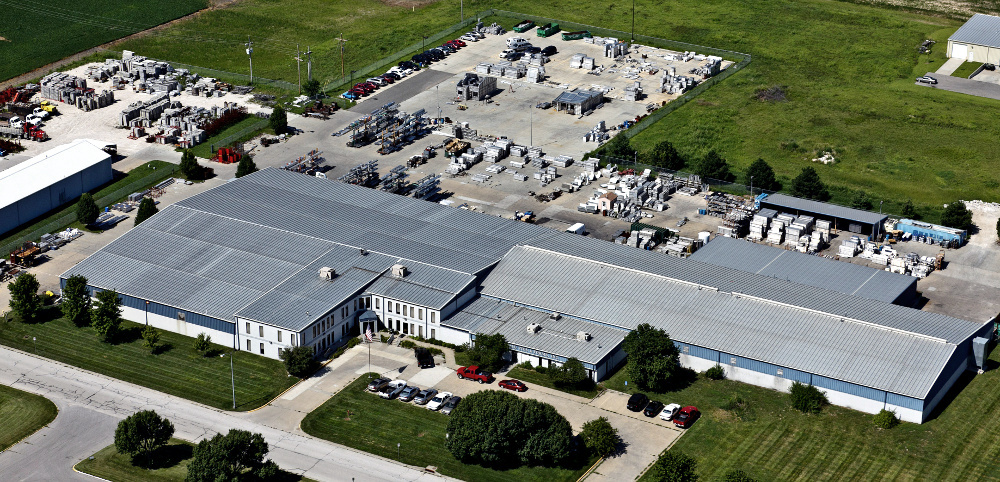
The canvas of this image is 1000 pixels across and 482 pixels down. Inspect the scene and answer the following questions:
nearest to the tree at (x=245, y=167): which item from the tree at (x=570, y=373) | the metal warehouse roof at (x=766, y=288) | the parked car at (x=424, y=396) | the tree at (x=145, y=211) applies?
the tree at (x=145, y=211)

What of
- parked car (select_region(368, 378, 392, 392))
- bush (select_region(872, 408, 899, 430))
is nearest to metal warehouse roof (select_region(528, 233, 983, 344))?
bush (select_region(872, 408, 899, 430))

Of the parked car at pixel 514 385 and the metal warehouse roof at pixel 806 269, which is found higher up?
the metal warehouse roof at pixel 806 269

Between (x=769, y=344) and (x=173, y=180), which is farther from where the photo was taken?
(x=173, y=180)

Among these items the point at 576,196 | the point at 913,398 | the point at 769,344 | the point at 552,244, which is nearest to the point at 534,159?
the point at 576,196

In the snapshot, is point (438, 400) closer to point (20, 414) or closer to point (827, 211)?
point (20, 414)

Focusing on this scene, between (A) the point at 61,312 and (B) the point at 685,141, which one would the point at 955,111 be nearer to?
(B) the point at 685,141

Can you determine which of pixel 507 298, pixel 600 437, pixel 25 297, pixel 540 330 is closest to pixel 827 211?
pixel 507 298

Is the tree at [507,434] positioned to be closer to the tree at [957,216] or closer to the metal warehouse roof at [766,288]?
the metal warehouse roof at [766,288]
